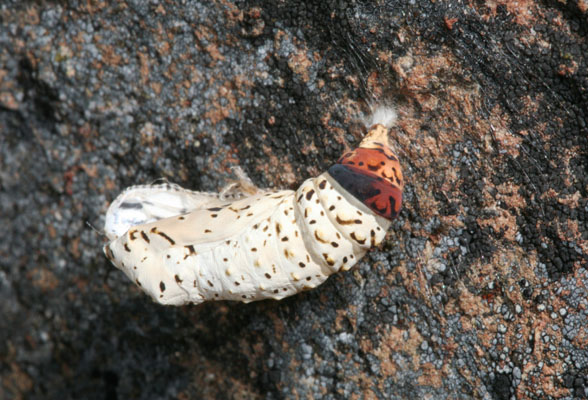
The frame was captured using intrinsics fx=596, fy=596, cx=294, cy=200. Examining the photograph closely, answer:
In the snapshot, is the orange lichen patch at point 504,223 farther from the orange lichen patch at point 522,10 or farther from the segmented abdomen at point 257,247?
the orange lichen patch at point 522,10

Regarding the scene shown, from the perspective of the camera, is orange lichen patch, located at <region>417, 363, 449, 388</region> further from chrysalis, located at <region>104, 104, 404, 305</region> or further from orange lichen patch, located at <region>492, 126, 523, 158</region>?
orange lichen patch, located at <region>492, 126, 523, 158</region>

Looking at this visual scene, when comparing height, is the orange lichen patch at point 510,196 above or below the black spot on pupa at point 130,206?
above

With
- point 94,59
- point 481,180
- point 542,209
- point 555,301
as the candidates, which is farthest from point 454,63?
point 94,59

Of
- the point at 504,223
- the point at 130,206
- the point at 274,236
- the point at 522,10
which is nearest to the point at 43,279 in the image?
the point at 130,206

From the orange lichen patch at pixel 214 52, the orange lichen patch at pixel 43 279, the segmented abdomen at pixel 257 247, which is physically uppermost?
the orange lichen patch at pixel 214 52

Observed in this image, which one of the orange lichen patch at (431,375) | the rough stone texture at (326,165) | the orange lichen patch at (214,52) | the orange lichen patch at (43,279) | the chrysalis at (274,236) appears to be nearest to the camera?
the chrysalis at (274,236)

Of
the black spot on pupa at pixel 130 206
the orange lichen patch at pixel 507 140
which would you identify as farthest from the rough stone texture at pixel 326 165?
the black spot on pupa at pixel 130 206
